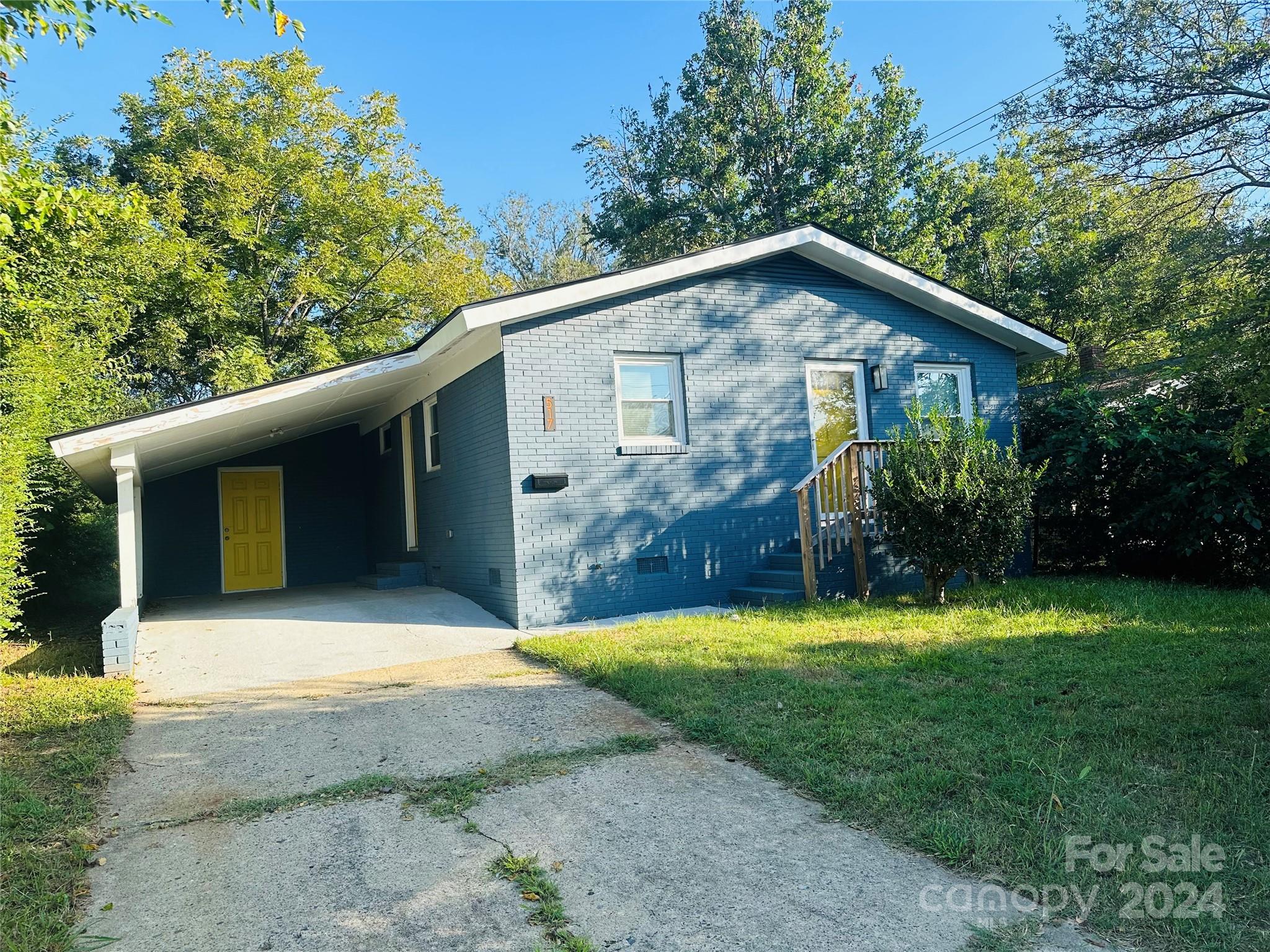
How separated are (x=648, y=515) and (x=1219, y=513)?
6351 millimetres

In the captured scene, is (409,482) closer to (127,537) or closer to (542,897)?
(127,537)

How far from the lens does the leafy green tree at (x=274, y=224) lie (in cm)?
1714

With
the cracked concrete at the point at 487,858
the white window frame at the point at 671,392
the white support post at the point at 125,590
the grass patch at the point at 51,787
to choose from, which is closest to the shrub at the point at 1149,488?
the white window frame at the point at 671,392

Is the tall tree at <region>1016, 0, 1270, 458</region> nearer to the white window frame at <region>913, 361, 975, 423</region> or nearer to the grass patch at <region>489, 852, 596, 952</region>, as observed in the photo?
the white window frame at <region>913, 361, 975, 423</region>

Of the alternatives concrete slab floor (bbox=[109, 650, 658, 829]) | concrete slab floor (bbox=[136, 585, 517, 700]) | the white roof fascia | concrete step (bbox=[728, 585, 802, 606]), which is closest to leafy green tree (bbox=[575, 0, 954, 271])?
concrete step (bbox=[728, 585, 802, 606])

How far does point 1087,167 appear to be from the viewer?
15.1m

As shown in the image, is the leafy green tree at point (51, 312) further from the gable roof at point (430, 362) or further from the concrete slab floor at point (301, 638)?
the concrete slab floor at point (301, 638)

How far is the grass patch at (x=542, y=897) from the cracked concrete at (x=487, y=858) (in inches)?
1.9

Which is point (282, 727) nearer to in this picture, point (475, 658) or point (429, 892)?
point (475, 658)

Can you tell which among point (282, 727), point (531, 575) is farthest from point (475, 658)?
point (282, 727)

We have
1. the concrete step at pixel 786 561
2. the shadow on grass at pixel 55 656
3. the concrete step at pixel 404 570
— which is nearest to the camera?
the shadow on grass at pixel 55 656

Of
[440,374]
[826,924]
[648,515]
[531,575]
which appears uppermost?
[440,374]

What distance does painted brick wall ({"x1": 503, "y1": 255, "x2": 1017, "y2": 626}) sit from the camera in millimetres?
8297

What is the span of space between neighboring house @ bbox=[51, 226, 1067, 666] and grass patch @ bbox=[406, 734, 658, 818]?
3.81m
